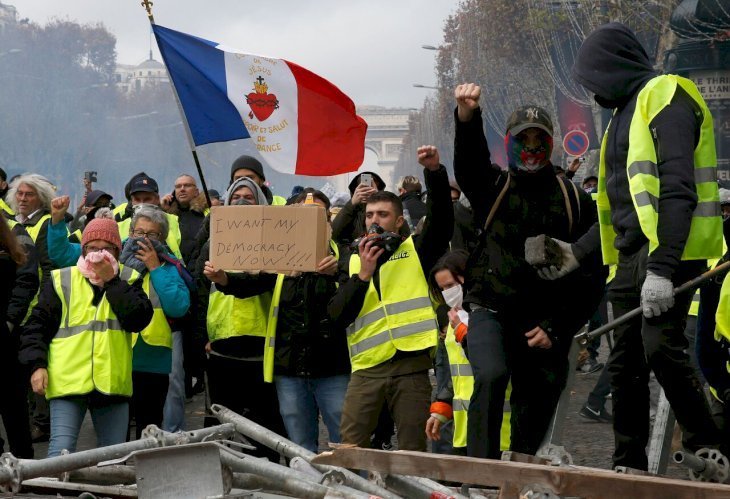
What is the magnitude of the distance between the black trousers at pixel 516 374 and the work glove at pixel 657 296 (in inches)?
34.7

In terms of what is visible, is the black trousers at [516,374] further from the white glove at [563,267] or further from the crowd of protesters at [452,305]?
the white glove at [563,267]

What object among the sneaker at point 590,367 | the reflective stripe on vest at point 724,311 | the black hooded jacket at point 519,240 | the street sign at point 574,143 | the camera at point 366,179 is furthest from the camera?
the street sign at point 574,143

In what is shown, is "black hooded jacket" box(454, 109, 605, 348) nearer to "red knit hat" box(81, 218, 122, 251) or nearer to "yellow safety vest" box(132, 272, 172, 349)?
"red knit hat" box(81, 218, 122, 251)

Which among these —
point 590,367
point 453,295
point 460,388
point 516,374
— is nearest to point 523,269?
point 516,374

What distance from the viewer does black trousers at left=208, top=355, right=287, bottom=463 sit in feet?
27.8

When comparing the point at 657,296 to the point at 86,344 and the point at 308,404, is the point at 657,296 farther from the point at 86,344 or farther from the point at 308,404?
the point at 86,344

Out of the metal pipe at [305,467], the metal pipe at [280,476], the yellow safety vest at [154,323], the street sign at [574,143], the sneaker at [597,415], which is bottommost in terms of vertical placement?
the sneaker at [597,415]

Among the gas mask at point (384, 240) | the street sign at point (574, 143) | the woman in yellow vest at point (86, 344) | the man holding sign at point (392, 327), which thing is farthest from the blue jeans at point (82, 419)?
the street sign at point (574, 143)

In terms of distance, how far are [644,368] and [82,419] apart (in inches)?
119

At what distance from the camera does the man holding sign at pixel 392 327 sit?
7.37 meters

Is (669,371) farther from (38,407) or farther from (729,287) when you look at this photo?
(38,407)

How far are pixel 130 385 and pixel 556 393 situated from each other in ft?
7.69

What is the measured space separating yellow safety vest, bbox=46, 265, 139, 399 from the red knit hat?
0.19 metres

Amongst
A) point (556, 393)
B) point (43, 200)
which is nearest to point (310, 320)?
point (556, 393)
